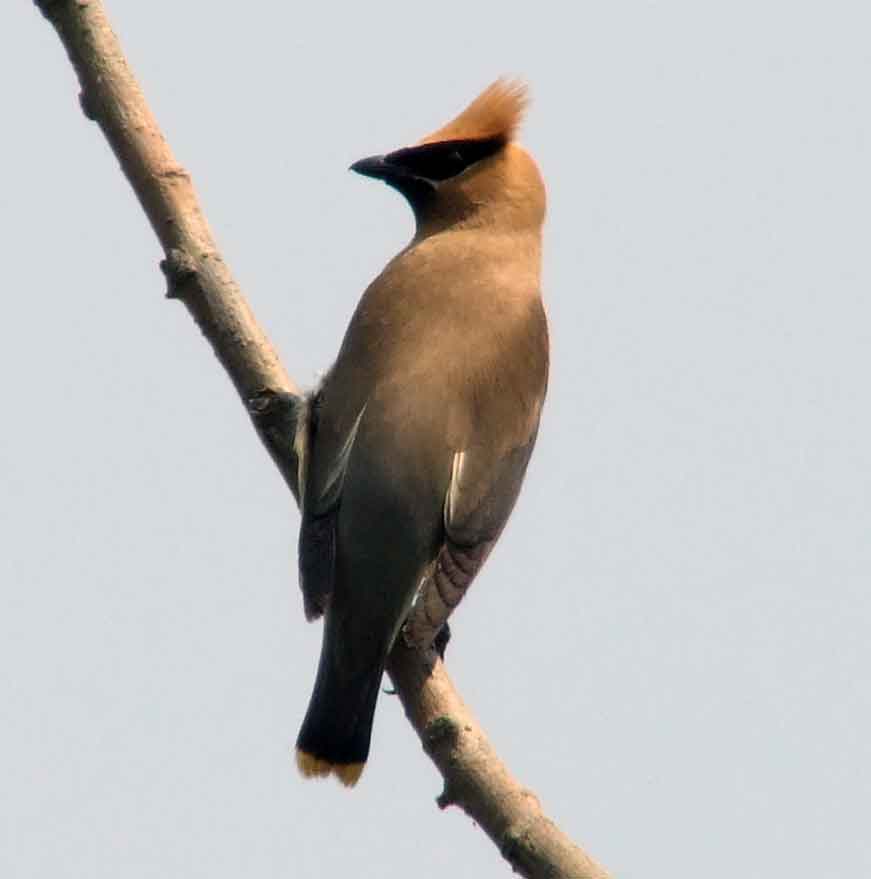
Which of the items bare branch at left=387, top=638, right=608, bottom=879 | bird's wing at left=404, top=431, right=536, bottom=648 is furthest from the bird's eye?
bare branch at left=387, top=638, right=608, bottom=879

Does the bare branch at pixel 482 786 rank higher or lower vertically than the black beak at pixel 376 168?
lower

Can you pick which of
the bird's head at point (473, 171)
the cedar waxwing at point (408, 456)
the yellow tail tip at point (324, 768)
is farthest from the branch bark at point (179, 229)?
the bird's head at point (473, 171)

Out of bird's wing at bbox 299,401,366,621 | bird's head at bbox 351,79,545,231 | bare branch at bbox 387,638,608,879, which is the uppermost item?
bird's head at bbox 351,79,545,231

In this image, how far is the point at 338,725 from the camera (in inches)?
185

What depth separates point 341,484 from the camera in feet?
15.6

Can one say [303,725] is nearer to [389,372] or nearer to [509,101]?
[389,372]

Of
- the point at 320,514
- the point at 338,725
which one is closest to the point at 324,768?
the point at 338,725

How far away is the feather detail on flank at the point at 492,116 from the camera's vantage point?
6.12 m

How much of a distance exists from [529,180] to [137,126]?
2.12m

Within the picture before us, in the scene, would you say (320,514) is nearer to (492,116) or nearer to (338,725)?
(338,725)

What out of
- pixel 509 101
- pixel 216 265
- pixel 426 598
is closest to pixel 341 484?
pixel 426 598

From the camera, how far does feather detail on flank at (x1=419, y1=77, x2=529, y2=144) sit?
241 inches

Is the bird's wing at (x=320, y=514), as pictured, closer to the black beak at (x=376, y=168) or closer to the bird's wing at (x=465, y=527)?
the bird's wing at (x=465, y=527)

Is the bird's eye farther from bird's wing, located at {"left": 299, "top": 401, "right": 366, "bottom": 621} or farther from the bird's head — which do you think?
bird's wing, located at {"left": 299, "top": 401, "right": 366, "bottom": 621}
